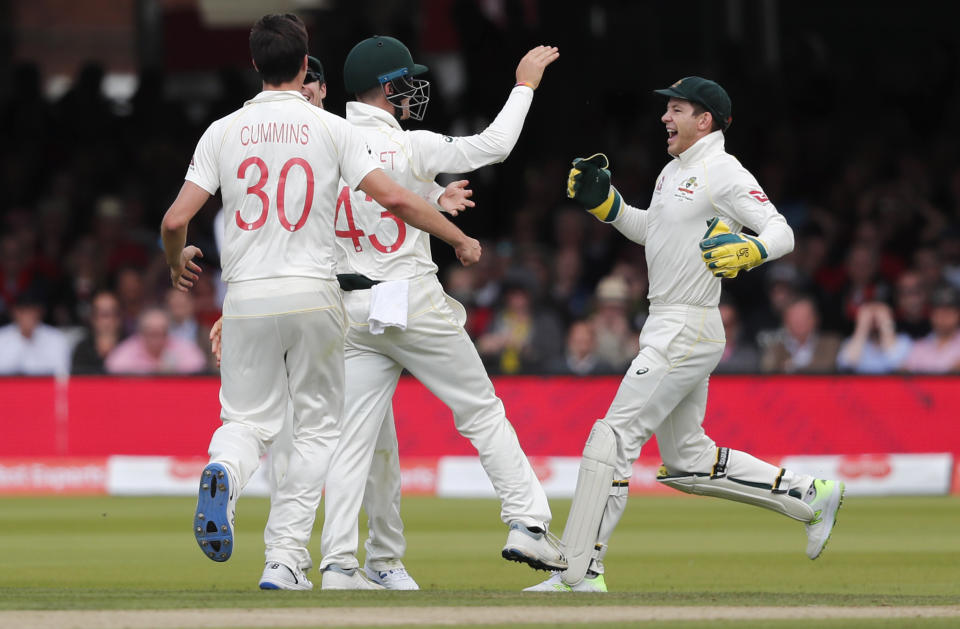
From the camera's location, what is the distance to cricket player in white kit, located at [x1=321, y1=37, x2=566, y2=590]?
291 inches

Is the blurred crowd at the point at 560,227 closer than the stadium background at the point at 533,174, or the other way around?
the stadium background at the point at 533,174

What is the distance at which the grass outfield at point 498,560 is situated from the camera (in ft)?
21.7

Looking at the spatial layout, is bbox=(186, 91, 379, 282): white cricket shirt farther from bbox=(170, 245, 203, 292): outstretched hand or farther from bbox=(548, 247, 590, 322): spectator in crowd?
bbox=(548, 247, 590, 322): spectator in crowd

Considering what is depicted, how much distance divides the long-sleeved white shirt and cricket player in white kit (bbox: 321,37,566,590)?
0.91m

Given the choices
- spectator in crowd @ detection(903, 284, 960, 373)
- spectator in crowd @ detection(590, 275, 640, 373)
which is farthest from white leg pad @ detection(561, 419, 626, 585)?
spectator in crowd @ detection(903, 284, 960, 373)

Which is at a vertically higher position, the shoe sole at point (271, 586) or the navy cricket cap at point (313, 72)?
the navy cricket cap at point (313, 72)

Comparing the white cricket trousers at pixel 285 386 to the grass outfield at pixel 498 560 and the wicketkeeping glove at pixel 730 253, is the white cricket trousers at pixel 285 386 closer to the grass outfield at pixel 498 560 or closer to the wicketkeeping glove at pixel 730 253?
the grass outfield at pixel 498 560

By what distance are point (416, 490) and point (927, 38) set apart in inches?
564

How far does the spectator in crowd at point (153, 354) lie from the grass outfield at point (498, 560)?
1.39m

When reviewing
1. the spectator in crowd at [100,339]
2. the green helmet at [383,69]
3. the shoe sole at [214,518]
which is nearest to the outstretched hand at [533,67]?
the green helmet at [383,69]

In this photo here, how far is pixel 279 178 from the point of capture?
683 cm

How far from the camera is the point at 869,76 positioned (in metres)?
20.0

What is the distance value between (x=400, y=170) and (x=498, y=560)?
3153 millimetres

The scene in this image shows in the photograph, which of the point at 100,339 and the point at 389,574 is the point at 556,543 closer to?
the point at 389,574
